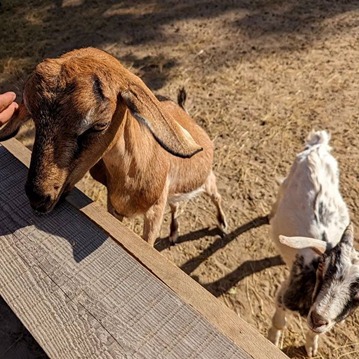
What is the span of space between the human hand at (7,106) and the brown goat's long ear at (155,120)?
74cm

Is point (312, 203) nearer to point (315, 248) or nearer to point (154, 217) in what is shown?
point (315, 248)

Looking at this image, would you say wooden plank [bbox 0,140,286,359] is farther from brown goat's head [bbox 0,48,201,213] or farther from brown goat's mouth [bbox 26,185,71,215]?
brown goat's head [bbox 0,48,201,213]

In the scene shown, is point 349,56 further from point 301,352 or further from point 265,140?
point 301,352

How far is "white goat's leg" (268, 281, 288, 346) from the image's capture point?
3.32 metres

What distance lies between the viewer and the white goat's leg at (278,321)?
10.9ft

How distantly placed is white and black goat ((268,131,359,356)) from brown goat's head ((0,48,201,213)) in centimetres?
129

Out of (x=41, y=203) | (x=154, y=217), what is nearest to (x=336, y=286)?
(x=154, y=217)

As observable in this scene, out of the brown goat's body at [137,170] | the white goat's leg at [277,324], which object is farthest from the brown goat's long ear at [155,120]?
the white goat's leg at [277,324]

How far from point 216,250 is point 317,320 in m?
1.59

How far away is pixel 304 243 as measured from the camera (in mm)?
2840

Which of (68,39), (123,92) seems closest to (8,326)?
(123,92)

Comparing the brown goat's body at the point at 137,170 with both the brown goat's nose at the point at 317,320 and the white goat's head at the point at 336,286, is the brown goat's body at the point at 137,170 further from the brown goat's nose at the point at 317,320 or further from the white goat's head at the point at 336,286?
the brown goat's nose at the point at 317,320

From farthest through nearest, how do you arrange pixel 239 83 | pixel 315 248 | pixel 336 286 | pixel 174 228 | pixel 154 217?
pixel 239 83 → pixel 174 228 → pixel 154 217 → pixel 315 248 → pixel 336 286

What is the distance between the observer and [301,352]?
Result: 3.55 meters
